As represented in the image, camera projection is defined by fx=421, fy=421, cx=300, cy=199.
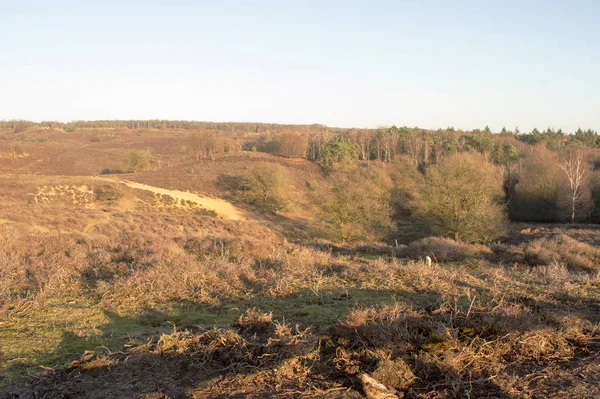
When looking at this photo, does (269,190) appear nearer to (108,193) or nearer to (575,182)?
(108,193)

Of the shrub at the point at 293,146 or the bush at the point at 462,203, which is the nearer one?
the bush at the point at 462,203

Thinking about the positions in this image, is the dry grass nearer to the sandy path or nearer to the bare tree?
the sandy path

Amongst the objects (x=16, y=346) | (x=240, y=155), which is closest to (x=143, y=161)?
(x=240, y=155)

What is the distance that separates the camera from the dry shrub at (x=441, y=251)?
12387mm

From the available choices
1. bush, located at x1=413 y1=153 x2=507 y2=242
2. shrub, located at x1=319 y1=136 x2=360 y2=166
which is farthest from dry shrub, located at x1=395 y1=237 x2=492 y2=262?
shrub, located at x1=319 y1=136 x2=360 y2=166

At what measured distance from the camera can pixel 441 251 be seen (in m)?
12.4

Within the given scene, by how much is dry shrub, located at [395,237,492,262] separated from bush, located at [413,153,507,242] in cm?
1269

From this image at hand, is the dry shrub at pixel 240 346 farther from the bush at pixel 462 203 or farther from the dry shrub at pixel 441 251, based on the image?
the bush at pixel 462 203

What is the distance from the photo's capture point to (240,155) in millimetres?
73938

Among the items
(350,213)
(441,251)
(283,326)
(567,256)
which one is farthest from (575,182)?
(283,326)

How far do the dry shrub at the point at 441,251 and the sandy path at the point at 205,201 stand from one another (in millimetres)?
32074

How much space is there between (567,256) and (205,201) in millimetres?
41550

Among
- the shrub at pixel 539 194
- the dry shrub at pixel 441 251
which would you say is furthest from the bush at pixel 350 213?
the shrub at pixel 539 194

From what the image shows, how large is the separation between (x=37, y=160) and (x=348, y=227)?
260 ft
